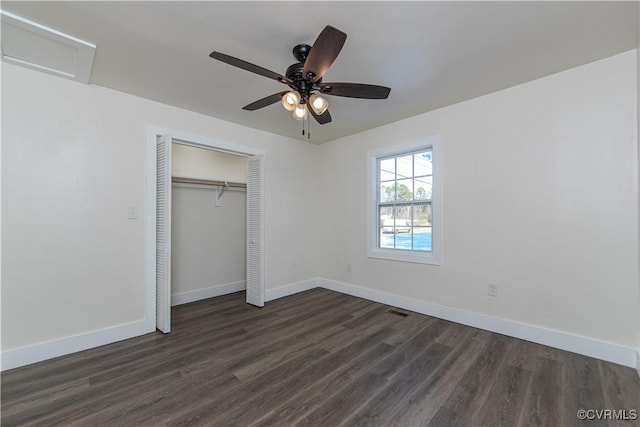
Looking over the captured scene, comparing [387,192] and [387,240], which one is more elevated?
[387,192]

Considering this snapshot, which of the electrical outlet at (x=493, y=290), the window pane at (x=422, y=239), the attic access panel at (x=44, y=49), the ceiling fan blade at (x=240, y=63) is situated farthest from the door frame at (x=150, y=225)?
the electrical outlet at (x=493, y=290)

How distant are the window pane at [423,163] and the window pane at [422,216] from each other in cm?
44

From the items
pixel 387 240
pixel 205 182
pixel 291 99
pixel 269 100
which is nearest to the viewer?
pixel 291 99

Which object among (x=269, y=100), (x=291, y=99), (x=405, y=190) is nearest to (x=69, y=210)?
(x=269, y=100)

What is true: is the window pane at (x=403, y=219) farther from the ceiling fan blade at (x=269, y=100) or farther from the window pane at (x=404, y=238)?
the ceiling fan blade at (x=269, y=100)

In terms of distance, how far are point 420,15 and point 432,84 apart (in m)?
1.03

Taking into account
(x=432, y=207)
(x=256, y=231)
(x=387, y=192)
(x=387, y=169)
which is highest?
(x=387, y=169)

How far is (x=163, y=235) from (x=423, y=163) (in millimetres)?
3184

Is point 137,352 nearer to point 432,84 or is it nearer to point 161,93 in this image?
point 161,93

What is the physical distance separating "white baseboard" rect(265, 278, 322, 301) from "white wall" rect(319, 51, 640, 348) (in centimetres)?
159

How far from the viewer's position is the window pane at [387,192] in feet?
13.0

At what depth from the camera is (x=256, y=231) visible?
12.7ft

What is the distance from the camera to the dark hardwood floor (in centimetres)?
172

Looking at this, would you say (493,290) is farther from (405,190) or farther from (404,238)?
(405,190)
